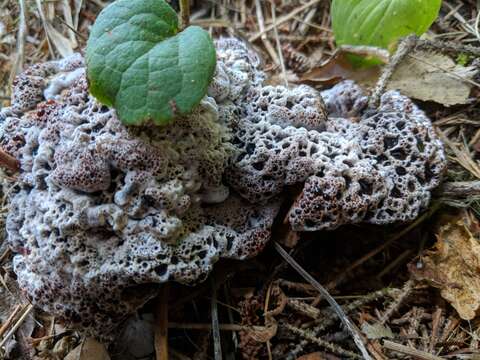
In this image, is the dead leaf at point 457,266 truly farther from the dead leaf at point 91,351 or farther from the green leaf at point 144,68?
the dead leaf at point 91,351

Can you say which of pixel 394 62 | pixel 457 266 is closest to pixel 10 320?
pixel 457 266

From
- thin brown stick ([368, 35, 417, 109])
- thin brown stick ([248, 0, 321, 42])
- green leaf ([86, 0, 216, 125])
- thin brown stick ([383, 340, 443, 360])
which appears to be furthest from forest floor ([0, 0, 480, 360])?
green leaf ([86, 0, 216, 125])

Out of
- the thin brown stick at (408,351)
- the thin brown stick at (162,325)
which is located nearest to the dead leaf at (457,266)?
the thin brown stick at (408,351)

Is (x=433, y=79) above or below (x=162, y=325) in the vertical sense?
above

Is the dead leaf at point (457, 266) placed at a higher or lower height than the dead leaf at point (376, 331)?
higher

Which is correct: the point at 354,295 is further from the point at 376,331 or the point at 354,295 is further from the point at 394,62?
the point at 394,62

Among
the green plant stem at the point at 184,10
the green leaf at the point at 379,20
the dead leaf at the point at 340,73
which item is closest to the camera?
the green plant stem at the point at 184,10
